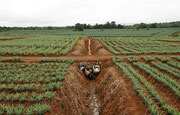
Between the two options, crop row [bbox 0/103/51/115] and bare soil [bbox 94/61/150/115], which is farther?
bare soil [bbox 94/61/150/115]

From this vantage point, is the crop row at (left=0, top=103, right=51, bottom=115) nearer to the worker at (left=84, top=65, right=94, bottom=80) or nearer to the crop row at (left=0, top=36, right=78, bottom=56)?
the worker at (left=84, top=65, right=94, bottom=80)

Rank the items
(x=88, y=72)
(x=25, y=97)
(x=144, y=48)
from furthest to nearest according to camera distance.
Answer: (x=144, y=48) → (x=88, y=72) → (x=25, y=97)

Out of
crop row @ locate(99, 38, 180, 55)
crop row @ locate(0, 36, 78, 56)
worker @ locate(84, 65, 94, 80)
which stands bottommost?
worker @ locate(84, 65, 94, 80)

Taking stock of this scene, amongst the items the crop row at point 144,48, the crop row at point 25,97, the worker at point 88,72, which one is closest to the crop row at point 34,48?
the worker at point 88,72

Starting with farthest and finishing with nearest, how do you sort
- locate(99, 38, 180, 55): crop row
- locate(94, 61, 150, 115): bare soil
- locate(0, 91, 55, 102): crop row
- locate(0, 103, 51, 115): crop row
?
locate(99, 38, 180, 55): crop row
locate(0, 91, 55, 102): crop row
locate(94, 61, 150, 115): bare soil
locate(0, 103, 51, 115): crop row

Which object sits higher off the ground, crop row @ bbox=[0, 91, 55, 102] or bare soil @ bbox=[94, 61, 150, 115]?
crop row @ bbox=[0, 91, 55, 102]

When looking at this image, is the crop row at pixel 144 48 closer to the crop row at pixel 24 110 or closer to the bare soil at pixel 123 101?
the bare soil at pixel 123 101

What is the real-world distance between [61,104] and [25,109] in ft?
6.52

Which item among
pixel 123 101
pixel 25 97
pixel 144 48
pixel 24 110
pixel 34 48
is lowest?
pixel 123 101

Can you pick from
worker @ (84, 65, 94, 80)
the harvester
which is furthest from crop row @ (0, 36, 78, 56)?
worker @ (84, 65, 94, 80)

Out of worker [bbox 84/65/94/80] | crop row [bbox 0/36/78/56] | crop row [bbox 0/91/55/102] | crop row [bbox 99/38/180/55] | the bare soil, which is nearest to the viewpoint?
the bare soil

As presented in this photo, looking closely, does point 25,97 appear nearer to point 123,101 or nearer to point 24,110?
point 24,110

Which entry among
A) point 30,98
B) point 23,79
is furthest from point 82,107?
point 23,79

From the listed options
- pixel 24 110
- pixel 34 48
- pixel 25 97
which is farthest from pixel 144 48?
pixel 34 48
